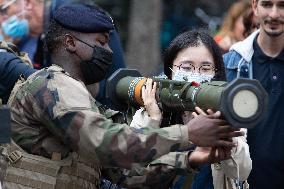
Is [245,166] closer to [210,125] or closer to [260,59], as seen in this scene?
[210,125]

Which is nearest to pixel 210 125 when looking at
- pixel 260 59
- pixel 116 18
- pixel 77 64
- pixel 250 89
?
pixel 250 89

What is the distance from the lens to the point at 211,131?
4.79 metres

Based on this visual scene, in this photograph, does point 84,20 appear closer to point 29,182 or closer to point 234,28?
point 29,182

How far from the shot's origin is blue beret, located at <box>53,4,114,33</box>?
5238 mm

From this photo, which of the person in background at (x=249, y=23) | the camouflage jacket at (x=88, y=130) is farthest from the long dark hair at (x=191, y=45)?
the person in background at (x=249, y=23)

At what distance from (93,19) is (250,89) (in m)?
1.01

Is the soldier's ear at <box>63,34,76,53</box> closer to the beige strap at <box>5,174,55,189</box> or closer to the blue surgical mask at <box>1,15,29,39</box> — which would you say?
the beige strap at <box>5,174,55,189</box>

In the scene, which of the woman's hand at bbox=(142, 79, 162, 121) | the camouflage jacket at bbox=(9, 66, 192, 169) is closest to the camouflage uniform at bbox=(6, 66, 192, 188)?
the camouflage jacket at bbox=(9, 66, 192, 169)

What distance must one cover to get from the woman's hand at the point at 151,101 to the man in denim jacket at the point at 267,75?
1.55m

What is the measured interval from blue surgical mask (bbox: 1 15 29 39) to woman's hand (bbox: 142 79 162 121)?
2.65m

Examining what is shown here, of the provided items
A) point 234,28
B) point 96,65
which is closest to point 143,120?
point 96,65

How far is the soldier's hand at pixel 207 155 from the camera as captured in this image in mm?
5062

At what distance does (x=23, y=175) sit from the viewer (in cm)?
507

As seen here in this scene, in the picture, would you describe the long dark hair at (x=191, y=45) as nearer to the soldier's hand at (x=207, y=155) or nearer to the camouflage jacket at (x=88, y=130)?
the soldier's hand at (x=207, y=155)
